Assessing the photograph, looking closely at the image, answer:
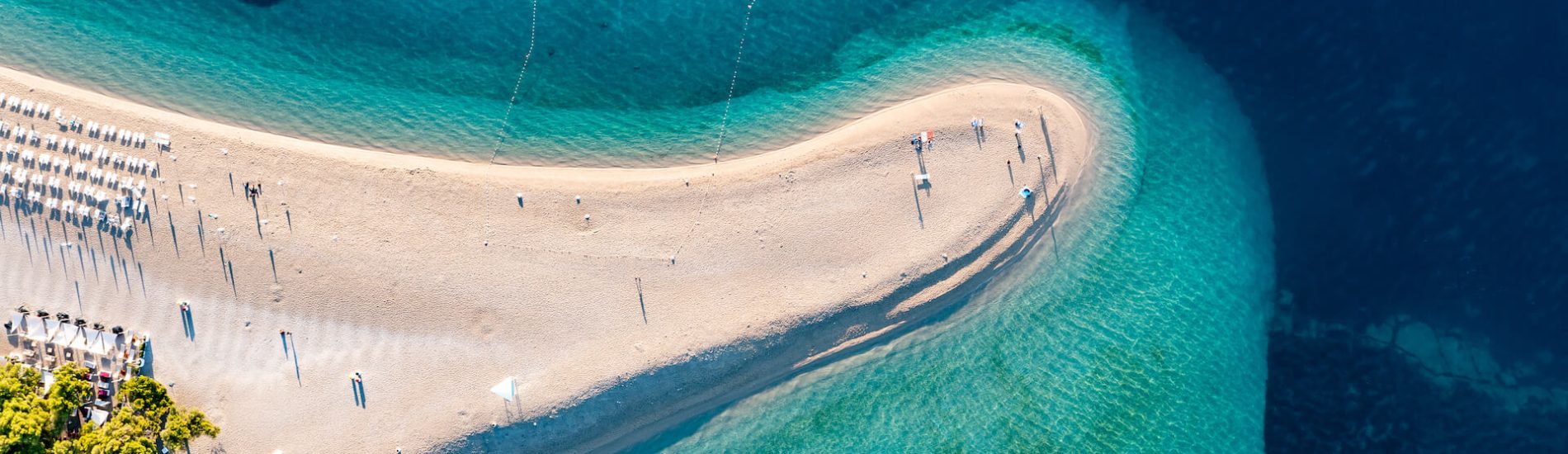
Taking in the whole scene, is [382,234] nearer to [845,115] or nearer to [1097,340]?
[845,115]

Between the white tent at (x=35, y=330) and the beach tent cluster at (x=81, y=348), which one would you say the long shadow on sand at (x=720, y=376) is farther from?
the white tent at (x=35, y=330)

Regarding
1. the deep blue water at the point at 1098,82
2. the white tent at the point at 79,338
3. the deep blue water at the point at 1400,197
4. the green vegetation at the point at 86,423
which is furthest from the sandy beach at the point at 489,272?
the deep blue water at the point at 1400,197

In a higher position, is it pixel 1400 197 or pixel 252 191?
pixel 252 191

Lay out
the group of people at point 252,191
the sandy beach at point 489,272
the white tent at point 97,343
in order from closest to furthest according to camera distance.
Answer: the white tent at point 97,343 < the sandy beach at point 489,272 < the group of people at point 252,191

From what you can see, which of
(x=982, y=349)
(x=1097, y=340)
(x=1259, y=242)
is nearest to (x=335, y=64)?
(x=982, y=349)

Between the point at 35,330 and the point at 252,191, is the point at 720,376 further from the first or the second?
the point at 35,330

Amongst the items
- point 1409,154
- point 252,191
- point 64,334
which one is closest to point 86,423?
point 64,334

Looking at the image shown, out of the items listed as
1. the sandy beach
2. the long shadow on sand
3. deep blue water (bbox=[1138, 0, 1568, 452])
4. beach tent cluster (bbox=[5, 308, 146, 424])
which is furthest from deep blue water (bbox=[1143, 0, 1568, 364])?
beach tent cluster (bbox=[5, 308, 146, 424])

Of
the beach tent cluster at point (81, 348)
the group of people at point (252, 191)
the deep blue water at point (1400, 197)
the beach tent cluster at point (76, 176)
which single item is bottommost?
the deep blue water at point (1400, 197)
